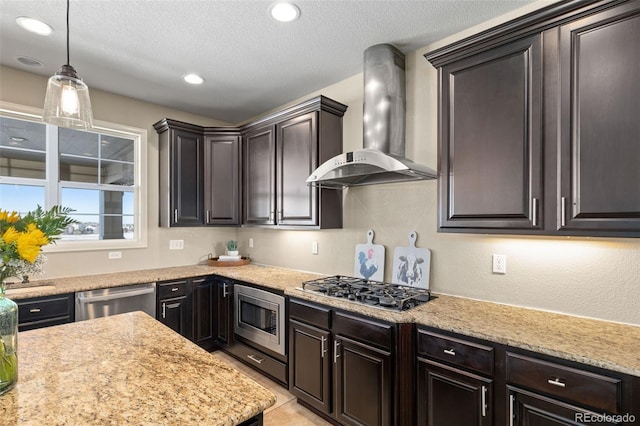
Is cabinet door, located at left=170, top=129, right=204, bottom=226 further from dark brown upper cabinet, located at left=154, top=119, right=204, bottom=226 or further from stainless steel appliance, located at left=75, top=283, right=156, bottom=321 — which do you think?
stainless steel appliance, located at left=75, top=283, right=156, bottom=321

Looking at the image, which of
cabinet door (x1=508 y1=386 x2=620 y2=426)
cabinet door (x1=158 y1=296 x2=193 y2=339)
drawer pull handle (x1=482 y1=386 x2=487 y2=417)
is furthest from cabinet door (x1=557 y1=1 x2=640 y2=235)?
cabinet door (x1=158 y1=296 x2=193 y2=339)

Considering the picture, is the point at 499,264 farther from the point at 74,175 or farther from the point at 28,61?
the point at 28,61

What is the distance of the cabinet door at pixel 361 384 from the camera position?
1.92 meters

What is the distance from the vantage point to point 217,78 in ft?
10.0

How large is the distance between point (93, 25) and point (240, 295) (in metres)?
2.46

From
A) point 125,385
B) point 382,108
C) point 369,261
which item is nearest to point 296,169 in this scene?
point 382,108

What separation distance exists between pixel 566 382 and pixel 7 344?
83.6 inches

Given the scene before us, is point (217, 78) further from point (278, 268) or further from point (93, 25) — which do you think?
point (278, 268)

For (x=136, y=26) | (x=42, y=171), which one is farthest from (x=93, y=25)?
(x=42, y=171)

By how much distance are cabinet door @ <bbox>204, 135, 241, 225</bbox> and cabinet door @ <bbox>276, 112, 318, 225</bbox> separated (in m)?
0.77

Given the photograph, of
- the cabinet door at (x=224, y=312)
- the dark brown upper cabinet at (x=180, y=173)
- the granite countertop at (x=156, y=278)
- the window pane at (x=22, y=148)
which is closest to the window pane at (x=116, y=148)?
the dark brown upper cabinet at (x=180, y=173)

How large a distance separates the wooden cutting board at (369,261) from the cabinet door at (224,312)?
1.38 m

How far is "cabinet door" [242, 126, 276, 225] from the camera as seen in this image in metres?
3.31

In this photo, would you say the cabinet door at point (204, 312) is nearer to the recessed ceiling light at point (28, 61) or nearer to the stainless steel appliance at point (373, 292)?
the stainless steel appliance at point (373, 292)
